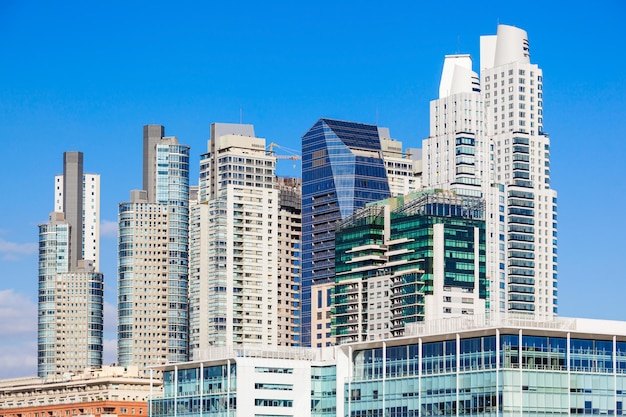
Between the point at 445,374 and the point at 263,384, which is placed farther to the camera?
the point at 263,384

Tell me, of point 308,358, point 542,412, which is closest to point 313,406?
point 308,358

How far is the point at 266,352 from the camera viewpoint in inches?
6703

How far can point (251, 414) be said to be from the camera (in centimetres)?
16588

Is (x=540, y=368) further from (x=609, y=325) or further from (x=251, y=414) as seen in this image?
(x=251, y=414)

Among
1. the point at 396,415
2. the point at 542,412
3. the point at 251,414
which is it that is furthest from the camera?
the point at 251,414

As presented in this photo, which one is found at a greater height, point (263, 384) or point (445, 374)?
point (445, 374)

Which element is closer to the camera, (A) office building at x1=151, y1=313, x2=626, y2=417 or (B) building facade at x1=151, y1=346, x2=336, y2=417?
(A) office building at x1=151, y1=313, x2=626, y2=417

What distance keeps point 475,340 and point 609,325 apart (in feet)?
46.4

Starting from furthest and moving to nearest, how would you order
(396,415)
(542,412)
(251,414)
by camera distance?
(251,414) → (396,415) → (542,412)

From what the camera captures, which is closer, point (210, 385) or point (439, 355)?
point (439, 355)

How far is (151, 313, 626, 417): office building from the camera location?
472 ft

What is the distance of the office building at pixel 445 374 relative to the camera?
5669 inches

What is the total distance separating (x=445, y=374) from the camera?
149375 mm

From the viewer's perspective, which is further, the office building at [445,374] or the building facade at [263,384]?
the building facade at [263,384]
